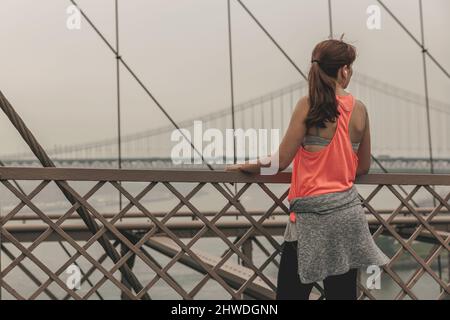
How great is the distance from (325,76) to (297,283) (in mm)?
767

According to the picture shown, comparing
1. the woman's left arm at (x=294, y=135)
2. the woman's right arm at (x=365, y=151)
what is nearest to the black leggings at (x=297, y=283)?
the woman's left arm at (x=294, y=135)

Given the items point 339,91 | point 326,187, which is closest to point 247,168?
point 326,187

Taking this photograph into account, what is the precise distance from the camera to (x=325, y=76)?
202 centimetres

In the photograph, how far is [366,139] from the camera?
2.18 metres

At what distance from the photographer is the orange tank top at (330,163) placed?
2.06 m

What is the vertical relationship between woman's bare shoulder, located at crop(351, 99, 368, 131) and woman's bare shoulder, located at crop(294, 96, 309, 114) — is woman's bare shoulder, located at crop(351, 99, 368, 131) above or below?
below

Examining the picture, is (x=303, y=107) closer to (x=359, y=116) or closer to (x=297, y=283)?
(x=359, y=116)

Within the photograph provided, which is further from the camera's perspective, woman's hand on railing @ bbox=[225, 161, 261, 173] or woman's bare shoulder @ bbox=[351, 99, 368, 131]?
woman's hand on railing @ bbox=[225, 161, 261, 173]

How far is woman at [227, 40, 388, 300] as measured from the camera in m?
2.01

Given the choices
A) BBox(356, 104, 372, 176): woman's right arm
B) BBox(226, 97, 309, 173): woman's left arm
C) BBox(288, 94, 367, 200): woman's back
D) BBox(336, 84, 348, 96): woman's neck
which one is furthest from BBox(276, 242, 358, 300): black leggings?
BBox(336, 84, 348, 96): woman's neck

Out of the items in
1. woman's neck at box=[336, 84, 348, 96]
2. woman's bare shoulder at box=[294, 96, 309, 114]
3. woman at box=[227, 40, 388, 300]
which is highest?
woman's neck at box=[336, 84, 348, 96]

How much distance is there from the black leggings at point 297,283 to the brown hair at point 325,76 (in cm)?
49

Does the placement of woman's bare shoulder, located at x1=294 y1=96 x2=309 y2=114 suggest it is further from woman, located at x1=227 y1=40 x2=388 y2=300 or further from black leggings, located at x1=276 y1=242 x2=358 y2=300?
black leggings, located at x1=276 y1=242 x2=358 y2=300
